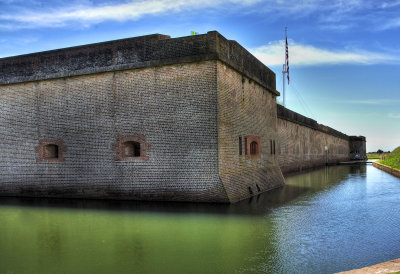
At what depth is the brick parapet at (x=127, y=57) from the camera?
366 inches

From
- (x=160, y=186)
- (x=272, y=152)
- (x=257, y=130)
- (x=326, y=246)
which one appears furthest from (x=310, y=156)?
(x=326, y=246)

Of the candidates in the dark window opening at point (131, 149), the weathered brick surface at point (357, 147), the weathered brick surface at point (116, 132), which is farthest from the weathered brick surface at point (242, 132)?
the weathered brick surface at point (357, 147)

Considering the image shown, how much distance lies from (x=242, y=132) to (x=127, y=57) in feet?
12.5

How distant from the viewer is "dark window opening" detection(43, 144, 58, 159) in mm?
11281

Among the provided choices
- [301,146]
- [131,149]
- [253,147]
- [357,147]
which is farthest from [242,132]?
[357,147]

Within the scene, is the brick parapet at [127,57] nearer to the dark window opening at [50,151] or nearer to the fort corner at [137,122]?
→ the fort corner at [137,122]

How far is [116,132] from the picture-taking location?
10164 mm

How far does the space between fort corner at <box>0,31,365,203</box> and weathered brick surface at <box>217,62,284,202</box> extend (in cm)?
3

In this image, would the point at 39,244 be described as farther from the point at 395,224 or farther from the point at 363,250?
the point at 395,224

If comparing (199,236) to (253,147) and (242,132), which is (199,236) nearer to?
(242,132)

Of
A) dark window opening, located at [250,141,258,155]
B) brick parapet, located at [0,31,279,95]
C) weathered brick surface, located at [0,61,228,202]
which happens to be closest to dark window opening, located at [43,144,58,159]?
weathered brick surface, located at [0,61,228,202]

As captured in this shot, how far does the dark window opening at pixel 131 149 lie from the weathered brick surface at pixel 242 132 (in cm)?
253

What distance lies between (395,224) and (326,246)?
2248 mm

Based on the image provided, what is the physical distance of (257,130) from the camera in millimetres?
12414
